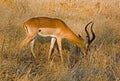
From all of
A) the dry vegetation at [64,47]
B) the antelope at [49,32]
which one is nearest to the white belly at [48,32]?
the antelope at [49,32]

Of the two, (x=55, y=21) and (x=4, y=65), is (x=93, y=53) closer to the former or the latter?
(x=55, y=21)

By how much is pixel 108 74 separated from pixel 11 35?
7.78 feet

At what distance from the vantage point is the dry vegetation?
5.85 m

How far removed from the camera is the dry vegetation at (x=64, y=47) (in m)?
5.85

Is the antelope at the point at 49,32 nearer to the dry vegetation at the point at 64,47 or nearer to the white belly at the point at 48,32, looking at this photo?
the white belly at the point at 48,32

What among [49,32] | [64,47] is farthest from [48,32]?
[64,47]

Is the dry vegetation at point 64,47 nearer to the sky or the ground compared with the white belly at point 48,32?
nearer to the ground

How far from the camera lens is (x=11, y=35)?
25.4 ft

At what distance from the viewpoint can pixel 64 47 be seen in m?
7.98

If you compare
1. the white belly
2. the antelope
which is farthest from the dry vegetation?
the white belly

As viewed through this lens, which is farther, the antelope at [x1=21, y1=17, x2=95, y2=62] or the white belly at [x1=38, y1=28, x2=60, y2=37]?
the white belly at [x1=38, y1=28, x2=60, y2=37]

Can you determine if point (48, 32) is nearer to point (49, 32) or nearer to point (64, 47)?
point (49, 32)

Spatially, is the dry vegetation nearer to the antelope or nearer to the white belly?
the antelope

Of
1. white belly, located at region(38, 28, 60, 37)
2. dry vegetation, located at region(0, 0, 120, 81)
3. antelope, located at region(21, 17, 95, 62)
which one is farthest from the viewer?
white belly, located at region(38, 28, 60, 37)
